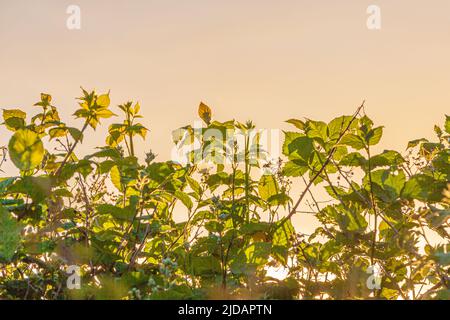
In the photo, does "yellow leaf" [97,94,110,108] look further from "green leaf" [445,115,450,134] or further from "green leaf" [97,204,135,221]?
"green leaf" [445,115,450,134]

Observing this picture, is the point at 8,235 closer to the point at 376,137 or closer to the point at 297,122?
the point at 297,122

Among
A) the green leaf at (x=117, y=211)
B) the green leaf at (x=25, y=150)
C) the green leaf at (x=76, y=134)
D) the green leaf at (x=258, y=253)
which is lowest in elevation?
the green leaf at (x=258, y=253)

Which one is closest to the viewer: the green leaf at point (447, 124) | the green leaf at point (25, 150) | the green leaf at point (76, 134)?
the green leaf at point (25, 150)

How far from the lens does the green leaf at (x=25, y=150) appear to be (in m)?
2.32

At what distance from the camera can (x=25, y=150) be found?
2328mm

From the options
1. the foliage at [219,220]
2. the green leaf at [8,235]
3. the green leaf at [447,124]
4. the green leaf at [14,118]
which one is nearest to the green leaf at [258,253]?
the foliage at [219,220]

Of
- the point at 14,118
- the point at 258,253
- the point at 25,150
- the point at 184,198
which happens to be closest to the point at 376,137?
the point at 258,253

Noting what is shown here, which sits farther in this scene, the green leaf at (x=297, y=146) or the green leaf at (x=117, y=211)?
the green leaf at (x=297, y=146)

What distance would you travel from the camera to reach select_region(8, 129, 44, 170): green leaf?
91.5 inches

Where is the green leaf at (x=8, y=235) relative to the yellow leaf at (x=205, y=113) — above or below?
below

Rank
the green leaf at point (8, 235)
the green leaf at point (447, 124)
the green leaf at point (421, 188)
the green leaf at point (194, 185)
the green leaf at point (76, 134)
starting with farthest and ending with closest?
the green leaf at point (447, 124) → the green leaf at point (194, 185) → the green leaf at point (76, 134) → the green leaf at point (421, 188) → the green leaf at point (8, 235)

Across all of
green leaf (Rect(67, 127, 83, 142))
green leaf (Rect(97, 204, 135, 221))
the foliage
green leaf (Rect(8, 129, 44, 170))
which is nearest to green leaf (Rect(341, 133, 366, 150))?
the foliage

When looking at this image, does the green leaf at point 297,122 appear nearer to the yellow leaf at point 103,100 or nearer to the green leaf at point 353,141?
the green leaf at point 353,141

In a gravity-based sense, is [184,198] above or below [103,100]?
below
